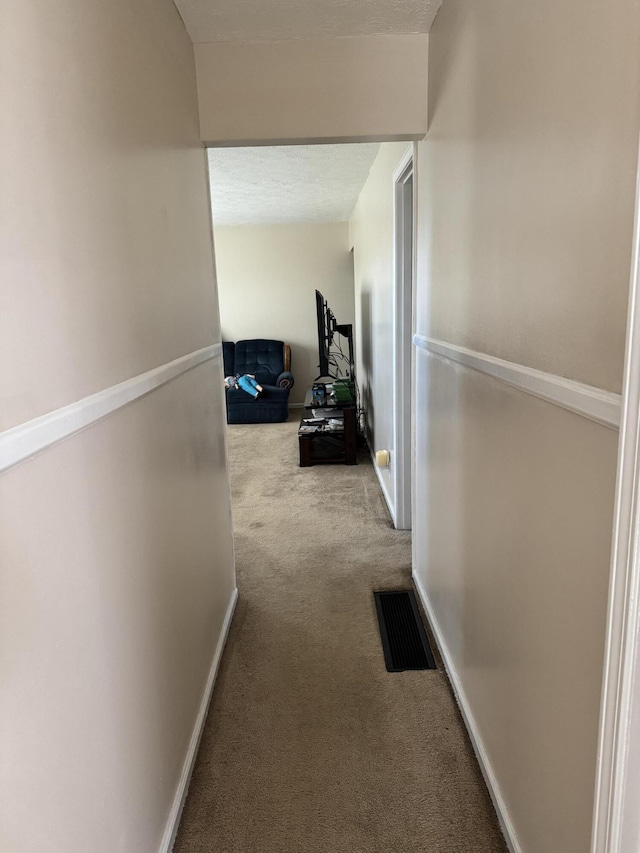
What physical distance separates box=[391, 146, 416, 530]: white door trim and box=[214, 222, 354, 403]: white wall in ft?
13.1

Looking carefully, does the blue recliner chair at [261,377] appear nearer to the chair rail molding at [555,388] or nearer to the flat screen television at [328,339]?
the flat screen television at [328,339]

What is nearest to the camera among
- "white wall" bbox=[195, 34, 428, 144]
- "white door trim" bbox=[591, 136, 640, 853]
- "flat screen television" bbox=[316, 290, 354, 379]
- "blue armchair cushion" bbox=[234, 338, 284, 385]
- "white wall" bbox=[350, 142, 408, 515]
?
"white door trim" bbox=[591, 136, 640, 853]

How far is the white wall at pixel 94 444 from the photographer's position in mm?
758

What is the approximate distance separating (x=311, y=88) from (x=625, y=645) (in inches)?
81.9

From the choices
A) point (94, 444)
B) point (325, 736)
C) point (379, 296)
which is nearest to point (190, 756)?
point (325, 736)

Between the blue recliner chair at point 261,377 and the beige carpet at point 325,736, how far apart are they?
139 inches

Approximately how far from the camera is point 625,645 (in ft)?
2.44

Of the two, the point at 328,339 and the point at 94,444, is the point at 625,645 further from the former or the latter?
the point at 328,339

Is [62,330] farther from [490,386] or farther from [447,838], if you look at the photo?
[447,838]

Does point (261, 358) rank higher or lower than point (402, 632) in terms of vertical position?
higher

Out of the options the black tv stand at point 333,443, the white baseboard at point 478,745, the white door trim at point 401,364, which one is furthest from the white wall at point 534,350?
the black tv stand at point 333,443

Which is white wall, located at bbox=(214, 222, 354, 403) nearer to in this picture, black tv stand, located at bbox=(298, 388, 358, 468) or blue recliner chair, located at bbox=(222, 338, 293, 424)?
blue recliner chair, located at bbox=(222, 338, 293, 424)

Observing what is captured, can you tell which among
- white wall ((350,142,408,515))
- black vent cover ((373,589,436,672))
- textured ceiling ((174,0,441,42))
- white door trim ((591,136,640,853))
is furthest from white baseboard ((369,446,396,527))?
white door trim ((591,136,640,853))

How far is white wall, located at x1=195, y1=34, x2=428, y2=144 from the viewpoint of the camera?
2062mm
